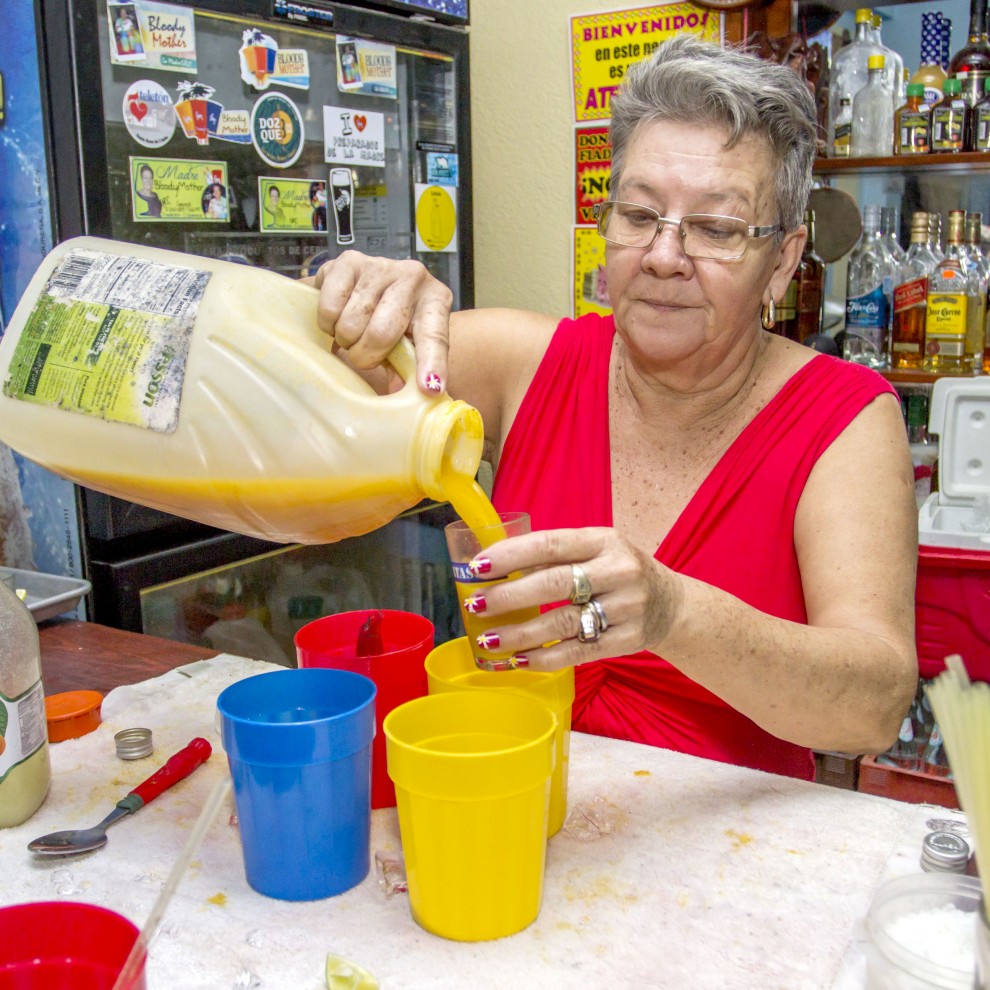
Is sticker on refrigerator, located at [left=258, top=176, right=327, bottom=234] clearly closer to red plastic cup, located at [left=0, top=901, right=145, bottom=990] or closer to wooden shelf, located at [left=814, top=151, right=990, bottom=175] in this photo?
wooden shelf, located at [left=814, top=151, right=990, bottom=175]

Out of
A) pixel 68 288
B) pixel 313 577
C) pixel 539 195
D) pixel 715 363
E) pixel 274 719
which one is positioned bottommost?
pixel 313 577

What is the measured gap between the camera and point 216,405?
0.87m

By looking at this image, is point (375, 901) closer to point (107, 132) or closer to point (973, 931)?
point (973, 931)

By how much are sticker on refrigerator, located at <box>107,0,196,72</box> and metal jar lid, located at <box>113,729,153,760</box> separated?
3.78ft

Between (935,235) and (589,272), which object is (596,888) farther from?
(935,235)

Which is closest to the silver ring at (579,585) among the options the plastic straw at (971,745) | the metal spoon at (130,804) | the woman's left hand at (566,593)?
the woman's left hand at (566,593)

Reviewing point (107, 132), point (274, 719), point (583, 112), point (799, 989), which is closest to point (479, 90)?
point (583, 112)

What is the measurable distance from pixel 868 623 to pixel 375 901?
0.61 meters

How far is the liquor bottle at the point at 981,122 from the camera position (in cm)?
223

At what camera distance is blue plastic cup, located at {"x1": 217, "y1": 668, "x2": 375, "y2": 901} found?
0.75m

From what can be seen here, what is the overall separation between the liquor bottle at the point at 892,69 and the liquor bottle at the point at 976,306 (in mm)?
331

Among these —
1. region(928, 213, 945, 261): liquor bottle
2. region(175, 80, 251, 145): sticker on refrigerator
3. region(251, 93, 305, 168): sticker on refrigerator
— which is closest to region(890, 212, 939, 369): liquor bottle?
region(928, 213, 945, 261): liquor bottle

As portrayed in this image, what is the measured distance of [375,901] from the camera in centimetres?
79

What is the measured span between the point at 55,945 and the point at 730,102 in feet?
3.60
